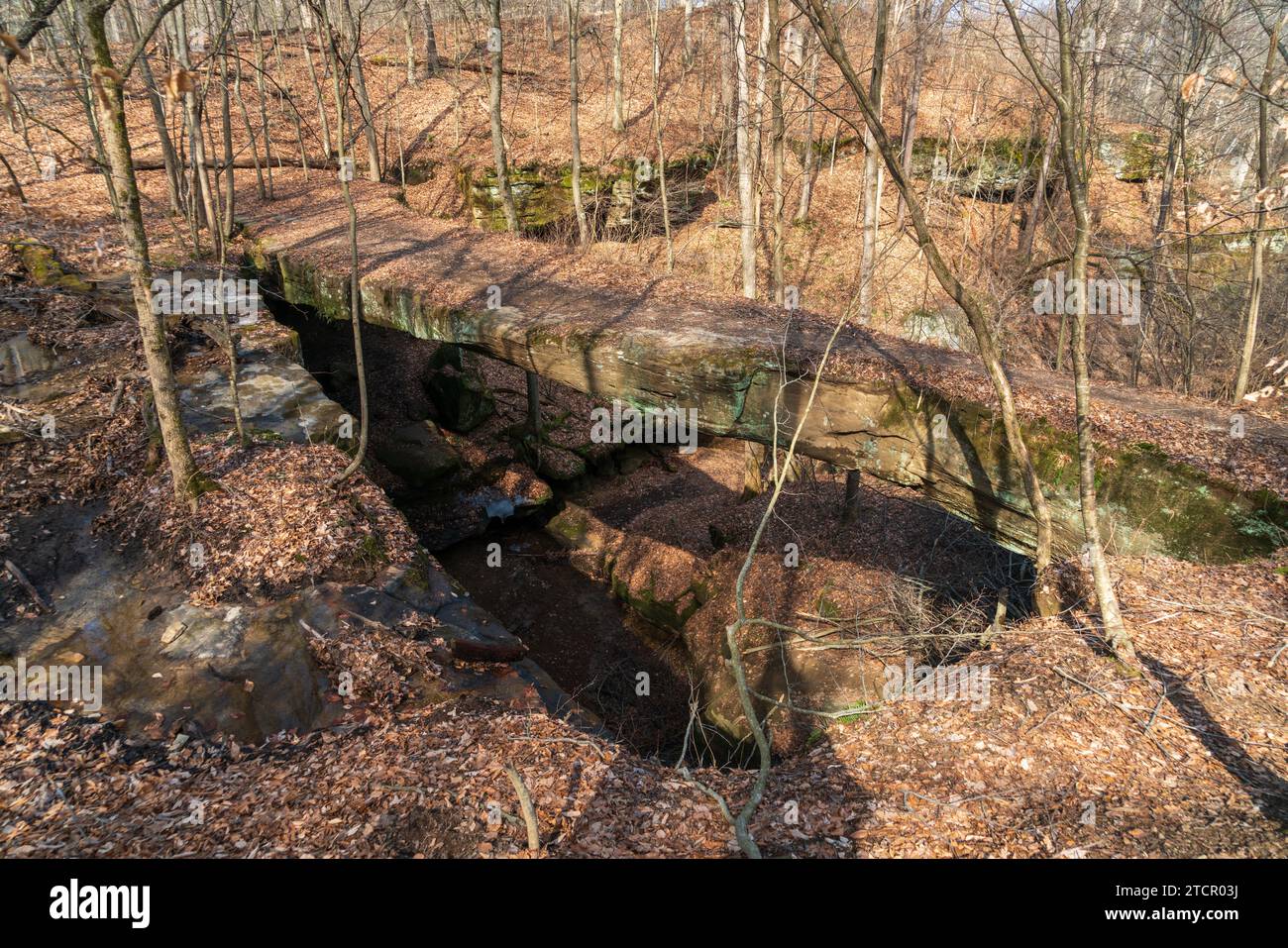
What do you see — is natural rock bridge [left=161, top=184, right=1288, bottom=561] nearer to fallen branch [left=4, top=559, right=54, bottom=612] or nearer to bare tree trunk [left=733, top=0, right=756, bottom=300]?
bare tree trunk [left=733, top=0, right=756, bottom=300]

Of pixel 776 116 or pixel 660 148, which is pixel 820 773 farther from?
pixel 660 148

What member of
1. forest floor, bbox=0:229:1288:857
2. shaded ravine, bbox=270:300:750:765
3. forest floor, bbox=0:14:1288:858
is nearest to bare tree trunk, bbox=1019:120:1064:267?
forest floor, bbox=0:14:1288:858

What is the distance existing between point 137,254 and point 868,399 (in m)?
7.97

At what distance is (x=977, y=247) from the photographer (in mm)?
19406

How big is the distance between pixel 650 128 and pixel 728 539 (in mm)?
16999

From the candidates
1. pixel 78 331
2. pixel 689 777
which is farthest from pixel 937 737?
pixel 78 331

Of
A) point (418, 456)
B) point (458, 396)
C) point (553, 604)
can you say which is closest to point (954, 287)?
point (553, 604)

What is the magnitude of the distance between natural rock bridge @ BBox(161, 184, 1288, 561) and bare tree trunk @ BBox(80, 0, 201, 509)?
4.84m

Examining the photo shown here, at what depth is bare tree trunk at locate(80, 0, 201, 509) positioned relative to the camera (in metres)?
5.10

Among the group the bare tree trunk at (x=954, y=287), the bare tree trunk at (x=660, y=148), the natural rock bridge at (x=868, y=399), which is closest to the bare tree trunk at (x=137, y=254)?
the natural rock bridge at (x=868, y=399)

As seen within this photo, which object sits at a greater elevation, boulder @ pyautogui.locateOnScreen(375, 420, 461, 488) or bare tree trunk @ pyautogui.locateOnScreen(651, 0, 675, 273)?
bare tree trunk @ pyautogui.locateOnScreen(651, 0, 675, 273)

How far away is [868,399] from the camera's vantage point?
815 centimetres

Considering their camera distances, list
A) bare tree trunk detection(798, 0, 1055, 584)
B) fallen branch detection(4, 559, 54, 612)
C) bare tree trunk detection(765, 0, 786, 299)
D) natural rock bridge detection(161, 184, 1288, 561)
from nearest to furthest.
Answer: bare tree trunk detection(798, 0, 1055, 584) → fallen branch detection(4, 559, 54, 612) → natural rock bridge detection(161, 184, 1288, 561) → bare tree trunk detection(765, 0, 786, 299)

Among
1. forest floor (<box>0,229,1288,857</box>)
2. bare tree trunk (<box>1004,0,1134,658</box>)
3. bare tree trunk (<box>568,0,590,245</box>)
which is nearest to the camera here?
forest floor (<box>0,229,1288,857</box>)
